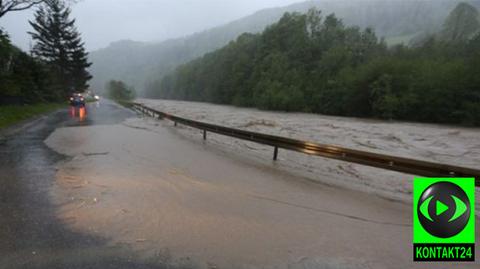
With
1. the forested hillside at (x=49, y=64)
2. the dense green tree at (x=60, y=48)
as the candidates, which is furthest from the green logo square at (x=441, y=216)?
the dense green tree at (x=60, y=48)

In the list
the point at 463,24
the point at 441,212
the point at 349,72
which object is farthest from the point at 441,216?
the point at 463,24

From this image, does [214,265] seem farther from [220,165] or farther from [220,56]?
[220,56]

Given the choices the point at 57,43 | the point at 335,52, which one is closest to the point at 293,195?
the point at 57,43

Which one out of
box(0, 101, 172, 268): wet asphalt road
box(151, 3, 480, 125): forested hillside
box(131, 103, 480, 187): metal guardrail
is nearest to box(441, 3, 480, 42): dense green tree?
box(151, 3, 480, 125): forested hillside

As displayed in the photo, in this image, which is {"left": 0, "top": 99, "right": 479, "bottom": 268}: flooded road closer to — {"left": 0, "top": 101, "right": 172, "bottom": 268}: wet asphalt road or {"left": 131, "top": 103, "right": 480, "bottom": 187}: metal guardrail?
{"left": 0, "top": 101, "right": 172, "bottom": 268}: wet asphalt road

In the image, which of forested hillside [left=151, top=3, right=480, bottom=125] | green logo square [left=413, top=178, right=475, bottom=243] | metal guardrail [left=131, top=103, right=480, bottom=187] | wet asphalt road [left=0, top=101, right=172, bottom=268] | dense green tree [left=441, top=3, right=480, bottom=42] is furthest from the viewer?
dense green tree [left=441, top=3, right=480, bottom=42]

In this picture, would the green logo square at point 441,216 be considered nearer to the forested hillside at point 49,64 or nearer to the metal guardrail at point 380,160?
the metal guardrail at point 380,160

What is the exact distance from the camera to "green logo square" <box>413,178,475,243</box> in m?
2.97

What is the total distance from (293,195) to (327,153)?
8.11 ft

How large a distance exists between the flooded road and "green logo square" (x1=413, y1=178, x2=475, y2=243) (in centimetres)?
52

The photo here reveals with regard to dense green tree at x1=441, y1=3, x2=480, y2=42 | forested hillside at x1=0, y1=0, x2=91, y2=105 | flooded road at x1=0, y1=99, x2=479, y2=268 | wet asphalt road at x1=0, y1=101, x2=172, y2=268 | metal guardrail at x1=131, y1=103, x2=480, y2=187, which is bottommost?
wet asphalt road at x1=0, y1=101, x2=172, y2=268

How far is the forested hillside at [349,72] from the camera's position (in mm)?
36969

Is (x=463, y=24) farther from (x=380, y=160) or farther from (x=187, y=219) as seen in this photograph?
(x=187, y=219)

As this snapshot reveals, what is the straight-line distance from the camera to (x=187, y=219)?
14.7 feet
